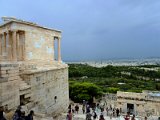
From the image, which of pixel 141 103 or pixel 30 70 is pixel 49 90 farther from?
pixel 141 103

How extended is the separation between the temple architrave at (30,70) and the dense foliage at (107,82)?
1505 centimetres

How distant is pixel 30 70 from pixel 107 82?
160 ft

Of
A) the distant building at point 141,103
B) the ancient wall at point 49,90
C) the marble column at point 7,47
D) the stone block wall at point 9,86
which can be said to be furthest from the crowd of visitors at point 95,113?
the distant building at point 141,103

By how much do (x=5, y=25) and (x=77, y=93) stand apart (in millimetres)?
20822

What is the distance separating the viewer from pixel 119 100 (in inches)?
1374

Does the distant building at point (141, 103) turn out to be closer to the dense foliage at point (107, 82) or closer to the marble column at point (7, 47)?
the dense foliage at point (107, 82)

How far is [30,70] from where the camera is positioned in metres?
16.2

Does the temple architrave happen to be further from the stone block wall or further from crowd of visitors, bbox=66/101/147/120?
crowd of visitors, bbox=66/101/147/120

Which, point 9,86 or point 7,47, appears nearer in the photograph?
point 9,86

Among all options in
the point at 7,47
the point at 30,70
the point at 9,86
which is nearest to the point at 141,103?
the point at 7,47

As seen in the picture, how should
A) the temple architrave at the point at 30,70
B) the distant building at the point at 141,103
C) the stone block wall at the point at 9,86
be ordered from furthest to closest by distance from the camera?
the distant building at the point at 141,103
the temple architrave at the point at 30,70
the stone block wall at the point at 9,86

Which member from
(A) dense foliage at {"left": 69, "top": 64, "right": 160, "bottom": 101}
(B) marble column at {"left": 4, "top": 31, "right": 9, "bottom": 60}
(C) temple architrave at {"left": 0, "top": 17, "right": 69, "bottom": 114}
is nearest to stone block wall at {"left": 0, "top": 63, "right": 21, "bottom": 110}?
(C) temple architrave at {"left": 0, "top": 17, "right": 69, "bottom": 114}

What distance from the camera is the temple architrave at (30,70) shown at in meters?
12.9

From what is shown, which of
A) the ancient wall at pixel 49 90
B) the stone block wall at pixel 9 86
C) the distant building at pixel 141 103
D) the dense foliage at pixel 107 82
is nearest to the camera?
the stone block wall at pixel 9 86
